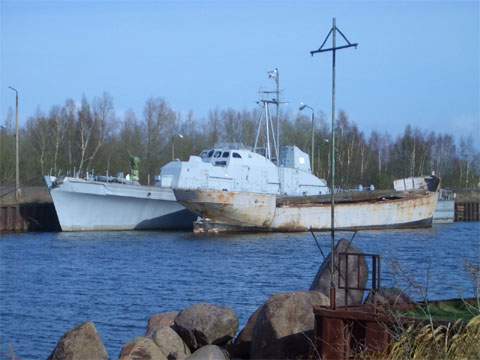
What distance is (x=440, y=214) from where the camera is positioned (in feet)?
210

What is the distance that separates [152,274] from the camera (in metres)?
26.3

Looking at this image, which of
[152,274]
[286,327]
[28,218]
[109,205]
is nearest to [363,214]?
[109,205]

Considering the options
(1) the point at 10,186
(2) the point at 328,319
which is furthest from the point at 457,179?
(2) the point at 328,319

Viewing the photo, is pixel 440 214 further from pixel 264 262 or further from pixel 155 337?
pixel 155 337

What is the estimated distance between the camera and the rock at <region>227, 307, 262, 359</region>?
13.2m

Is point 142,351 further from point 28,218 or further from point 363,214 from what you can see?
point 28,218

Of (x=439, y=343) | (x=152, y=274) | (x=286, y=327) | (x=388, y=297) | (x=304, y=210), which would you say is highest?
(x=304, y=210)

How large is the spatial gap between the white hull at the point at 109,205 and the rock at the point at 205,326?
32740 millimetres

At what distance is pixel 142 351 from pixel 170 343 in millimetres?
873

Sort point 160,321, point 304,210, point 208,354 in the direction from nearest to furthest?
point 208,354
point 160,321
point 304,210

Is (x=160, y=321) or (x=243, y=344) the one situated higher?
(x=160, y=321)

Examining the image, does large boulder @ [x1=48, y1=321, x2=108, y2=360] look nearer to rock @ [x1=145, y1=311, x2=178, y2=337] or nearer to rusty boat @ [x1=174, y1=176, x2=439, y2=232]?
rock @ [x1=145, y1=311, x2=178, y2=337]

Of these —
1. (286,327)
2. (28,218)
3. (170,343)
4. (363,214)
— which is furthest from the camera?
(28,218)

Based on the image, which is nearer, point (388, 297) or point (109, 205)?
point (388, 297)
